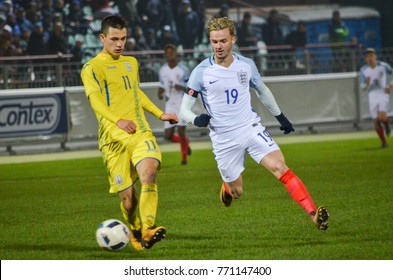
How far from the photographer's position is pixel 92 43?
2703 centimetres

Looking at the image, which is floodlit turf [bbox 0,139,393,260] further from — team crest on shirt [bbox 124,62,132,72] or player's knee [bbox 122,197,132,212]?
team crest on shirt [bbox 124,62,132,72]

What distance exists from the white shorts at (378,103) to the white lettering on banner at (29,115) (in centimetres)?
713

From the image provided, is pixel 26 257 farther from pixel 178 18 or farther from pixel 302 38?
pixel 302 38

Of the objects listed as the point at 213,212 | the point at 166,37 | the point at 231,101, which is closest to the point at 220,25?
the point at 231,101

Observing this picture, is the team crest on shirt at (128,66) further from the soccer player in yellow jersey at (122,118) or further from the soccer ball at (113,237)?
the soccer ball at (113,237)

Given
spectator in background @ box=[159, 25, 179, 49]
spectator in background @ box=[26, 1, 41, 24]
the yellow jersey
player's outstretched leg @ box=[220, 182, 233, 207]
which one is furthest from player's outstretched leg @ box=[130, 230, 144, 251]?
spectator in background @ box=[159, 25, 179, 49]

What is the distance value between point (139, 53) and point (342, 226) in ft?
52.3

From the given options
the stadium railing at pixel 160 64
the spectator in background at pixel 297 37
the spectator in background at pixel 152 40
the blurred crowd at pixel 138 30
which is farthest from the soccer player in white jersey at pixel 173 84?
the spectator in background at pixel 297 37

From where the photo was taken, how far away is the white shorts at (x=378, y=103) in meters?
23.4

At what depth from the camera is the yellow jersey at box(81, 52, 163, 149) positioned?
9.72m

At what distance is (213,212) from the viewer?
12.7 meters
